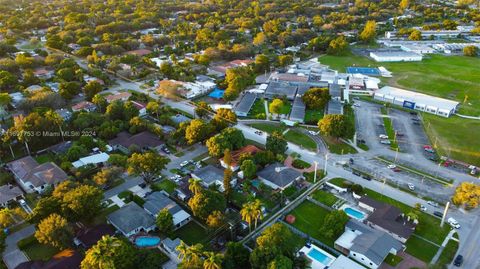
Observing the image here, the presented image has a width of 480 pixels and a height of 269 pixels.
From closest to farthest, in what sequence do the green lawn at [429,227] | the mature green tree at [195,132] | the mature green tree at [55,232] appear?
the mature green tree at [55,232] → the green lawn at [429,227] → the mature green tree at [195,132]

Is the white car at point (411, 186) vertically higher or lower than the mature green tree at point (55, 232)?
lower

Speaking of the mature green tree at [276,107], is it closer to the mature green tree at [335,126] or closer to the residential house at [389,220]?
the mature green tree at [335,126]

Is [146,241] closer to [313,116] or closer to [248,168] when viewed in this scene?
[248,168]

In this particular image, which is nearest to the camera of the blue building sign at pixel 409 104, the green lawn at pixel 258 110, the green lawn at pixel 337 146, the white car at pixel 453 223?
the white car at pixel 453 223

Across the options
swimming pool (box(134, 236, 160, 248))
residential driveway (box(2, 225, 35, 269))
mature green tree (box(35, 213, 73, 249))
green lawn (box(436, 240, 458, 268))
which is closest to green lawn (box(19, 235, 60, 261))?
residential driveway (box(2, 225, 35, 269))

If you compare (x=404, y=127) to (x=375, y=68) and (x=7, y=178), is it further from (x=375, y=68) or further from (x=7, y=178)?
(x=7, y=178)

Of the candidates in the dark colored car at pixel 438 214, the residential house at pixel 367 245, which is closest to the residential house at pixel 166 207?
the residential house at pixel 367 245

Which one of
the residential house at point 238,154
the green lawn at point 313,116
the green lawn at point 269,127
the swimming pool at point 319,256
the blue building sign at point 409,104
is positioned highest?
the residential house at point 238,154

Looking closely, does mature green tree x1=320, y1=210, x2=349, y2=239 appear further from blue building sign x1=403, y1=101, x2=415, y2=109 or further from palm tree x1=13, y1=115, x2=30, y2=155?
palm tree x1=13, y1=115, x2=30, y2=155
